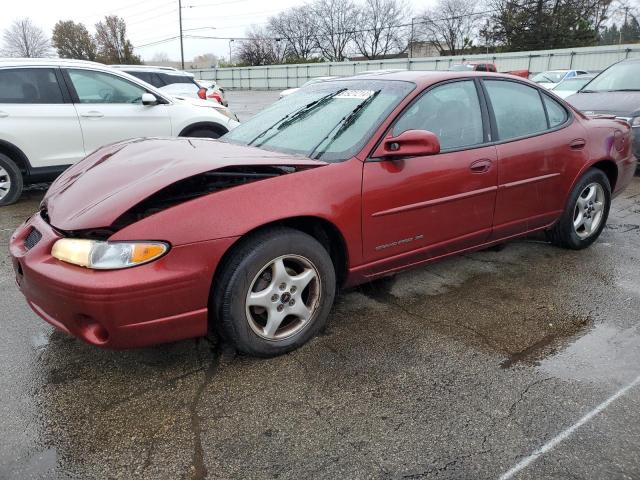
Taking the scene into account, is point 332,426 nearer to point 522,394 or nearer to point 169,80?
point 522,394

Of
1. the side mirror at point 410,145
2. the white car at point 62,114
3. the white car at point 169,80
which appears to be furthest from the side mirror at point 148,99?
the white car at point 169,80

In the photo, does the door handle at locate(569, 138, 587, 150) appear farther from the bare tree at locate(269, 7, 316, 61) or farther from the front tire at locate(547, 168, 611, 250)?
the bare tree at locate(269, 7, 316, 61)

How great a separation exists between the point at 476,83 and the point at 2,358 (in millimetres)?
3469

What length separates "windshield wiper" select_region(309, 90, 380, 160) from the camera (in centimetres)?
308

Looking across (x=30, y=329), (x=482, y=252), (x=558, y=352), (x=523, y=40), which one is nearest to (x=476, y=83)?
(x=482, y=252)

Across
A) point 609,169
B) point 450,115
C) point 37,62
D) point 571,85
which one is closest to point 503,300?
point 450,115

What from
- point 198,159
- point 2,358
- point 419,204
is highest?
point 198,159

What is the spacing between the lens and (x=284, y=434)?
2.22m

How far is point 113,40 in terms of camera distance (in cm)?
6381

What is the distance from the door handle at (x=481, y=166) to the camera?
3418mm

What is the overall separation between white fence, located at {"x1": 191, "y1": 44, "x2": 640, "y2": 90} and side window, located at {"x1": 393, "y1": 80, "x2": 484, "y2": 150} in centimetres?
1824

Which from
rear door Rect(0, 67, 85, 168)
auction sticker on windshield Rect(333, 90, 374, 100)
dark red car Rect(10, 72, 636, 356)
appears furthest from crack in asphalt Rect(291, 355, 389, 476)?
rear door Rect(0, 67, 85, 168)

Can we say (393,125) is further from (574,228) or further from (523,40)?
(523,40)

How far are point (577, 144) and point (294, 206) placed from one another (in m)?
2.70
